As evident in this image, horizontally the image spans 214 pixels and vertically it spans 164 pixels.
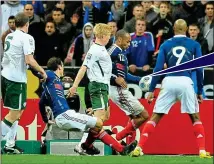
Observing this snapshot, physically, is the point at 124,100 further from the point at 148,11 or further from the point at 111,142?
the point at 148,11

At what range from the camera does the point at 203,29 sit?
2148cm

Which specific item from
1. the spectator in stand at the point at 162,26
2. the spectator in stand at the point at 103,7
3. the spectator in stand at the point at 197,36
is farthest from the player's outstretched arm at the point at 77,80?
the spectator in stand at the point at 103,7

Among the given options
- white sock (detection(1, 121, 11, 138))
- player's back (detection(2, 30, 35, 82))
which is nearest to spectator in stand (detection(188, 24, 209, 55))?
player's back (detection(2, 30, 35, 82))

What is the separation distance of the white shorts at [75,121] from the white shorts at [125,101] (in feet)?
5.87

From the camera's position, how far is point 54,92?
15781mm

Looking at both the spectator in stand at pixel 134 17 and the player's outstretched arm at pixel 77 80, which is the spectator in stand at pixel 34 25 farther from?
the player's outstretched arm at pixel 77 80

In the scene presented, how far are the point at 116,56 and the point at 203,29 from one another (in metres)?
5.02

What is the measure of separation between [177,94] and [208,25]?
18.3 feet

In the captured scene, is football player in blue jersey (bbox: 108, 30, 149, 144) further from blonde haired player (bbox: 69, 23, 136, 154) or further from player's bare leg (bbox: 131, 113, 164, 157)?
player's bare leg (bbox: 131, 113, 164, 157)

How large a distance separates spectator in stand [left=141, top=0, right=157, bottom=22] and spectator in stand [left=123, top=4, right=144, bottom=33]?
12.2 inches

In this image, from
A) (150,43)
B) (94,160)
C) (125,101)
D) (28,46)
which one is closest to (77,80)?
(28,46)

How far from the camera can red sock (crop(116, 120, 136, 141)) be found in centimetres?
1719

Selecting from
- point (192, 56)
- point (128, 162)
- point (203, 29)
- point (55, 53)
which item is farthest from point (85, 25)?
point (128, 162)

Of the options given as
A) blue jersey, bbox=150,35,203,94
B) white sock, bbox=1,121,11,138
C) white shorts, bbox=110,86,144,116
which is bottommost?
white sock, bbox=1,121,11,138
